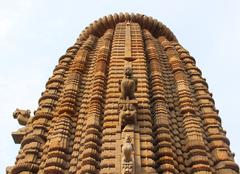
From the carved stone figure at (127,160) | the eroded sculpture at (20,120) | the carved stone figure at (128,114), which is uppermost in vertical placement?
the eroded sculpture at (20,120)

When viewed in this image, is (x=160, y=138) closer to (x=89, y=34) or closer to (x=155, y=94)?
(x=155, y=94)

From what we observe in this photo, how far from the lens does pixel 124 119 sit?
13.5 metres

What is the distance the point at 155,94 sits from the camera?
16.9 meters

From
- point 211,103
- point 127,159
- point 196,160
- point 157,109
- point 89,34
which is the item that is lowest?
point 127,159

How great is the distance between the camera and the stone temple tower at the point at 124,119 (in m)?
13.3

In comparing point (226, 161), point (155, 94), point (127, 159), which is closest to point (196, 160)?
point (226, 161)

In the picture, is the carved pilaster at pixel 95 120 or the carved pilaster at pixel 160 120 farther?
the carved pilaster at pixel 160 120

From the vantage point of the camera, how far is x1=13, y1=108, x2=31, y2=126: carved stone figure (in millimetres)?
18891

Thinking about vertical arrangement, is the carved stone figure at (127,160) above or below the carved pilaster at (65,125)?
below

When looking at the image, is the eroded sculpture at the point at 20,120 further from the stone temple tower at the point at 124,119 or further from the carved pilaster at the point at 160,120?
the carved pilaster at the point at 160,120


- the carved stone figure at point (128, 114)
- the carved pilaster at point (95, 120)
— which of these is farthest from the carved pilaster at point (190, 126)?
the carved pilaster at point (95, 120)

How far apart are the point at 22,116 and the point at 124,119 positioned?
646 cm

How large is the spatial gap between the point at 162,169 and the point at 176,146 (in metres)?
1.81

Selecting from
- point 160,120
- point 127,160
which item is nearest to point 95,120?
point 160,120
